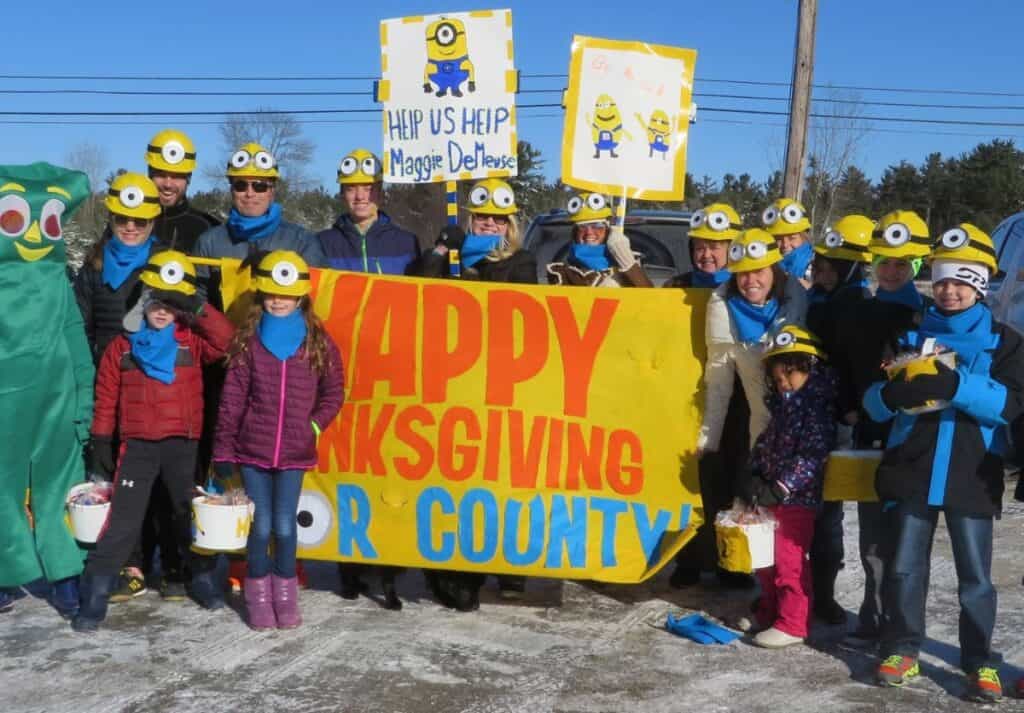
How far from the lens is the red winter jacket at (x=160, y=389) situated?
17.1ft

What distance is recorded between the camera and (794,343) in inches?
186

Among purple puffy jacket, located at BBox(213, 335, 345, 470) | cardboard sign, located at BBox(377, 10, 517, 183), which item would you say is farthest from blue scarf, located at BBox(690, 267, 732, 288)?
purple puffy jacket, located at BBox(213, 335, 345, 470)

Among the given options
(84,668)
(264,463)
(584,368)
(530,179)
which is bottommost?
(84,668)

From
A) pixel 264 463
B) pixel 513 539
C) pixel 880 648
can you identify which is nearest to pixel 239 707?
pixel 264 463

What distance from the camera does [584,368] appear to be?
17.5ft

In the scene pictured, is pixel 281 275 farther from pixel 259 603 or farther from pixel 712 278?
pixel 712 278

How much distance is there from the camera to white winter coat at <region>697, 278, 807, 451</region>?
5004mm

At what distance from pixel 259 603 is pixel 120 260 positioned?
1730 mm

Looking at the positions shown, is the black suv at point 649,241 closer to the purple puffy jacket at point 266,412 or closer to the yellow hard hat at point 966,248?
the purple puffy jacket at point 266,412

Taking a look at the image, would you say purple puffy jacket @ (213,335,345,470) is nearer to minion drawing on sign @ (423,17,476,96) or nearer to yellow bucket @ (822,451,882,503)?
minion drawing on sign @ (423,17,476,96)

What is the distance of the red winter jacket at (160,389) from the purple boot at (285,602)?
0.81 meters

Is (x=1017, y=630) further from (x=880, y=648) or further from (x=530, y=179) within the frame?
(x=530, y=179)

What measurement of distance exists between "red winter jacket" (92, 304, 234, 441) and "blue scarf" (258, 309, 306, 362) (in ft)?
1.16

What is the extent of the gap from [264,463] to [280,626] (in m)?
0.74
